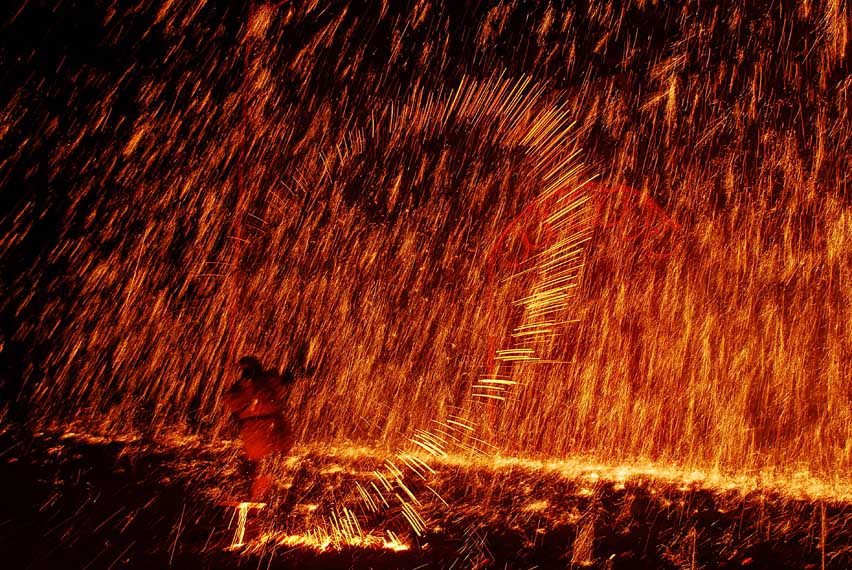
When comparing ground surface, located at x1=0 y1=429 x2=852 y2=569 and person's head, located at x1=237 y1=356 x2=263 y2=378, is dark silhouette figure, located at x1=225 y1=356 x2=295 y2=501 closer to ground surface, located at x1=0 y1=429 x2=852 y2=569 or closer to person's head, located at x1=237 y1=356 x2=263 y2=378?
person's head, located at x1=237 y1=356 x2=263 y2=378

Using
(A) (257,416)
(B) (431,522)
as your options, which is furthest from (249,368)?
(B) (431,522)

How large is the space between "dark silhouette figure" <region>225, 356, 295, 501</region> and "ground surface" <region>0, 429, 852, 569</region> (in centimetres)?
44

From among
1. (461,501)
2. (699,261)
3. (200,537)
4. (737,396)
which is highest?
(699,261)

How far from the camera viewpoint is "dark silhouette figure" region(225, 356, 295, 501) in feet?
16.5

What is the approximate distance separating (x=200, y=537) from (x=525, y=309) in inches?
226

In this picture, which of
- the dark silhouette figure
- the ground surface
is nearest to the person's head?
the dark silhouette figure

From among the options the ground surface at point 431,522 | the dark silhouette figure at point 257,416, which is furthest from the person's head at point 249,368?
the ground surface at point 431,522

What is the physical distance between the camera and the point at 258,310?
34.8 ft

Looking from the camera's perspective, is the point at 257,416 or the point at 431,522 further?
the point at 257,416

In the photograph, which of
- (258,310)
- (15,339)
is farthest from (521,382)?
(15,339)

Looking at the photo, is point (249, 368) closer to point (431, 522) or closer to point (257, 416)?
point (257, 416)

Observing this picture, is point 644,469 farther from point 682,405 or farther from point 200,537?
point 200,537

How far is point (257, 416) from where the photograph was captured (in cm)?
501

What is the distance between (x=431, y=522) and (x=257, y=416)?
62.7 inches
